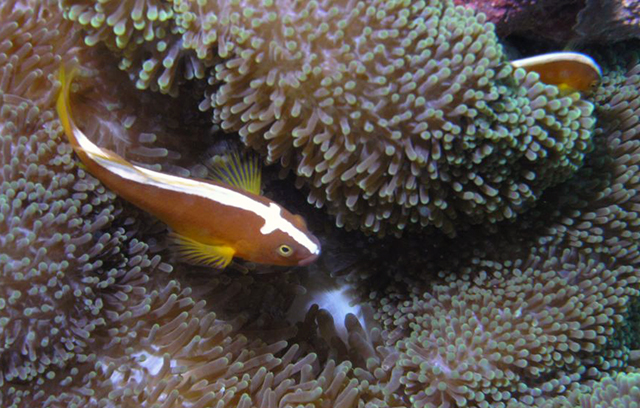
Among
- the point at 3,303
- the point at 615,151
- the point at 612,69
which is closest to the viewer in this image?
the point at 3,303

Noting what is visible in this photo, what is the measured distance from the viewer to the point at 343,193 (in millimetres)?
1712

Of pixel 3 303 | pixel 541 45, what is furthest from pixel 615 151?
pixel 3 303

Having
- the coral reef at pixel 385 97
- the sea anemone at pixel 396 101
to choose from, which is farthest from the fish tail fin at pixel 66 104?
the sea anemone at pixel 396 101

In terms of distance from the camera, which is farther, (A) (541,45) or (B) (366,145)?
(A) (541,45)

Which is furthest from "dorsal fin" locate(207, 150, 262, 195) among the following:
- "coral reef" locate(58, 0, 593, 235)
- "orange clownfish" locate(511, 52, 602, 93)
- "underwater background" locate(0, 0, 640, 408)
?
"orange clownfish" locate(511, 52, 602, 93)

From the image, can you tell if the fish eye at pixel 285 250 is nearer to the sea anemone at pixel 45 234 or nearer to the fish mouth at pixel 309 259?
the fish mouth at pixel 309 259

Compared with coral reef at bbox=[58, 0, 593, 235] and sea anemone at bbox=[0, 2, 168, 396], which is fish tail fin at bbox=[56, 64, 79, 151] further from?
coral reef at bbox=[58, 0, 593, 235]

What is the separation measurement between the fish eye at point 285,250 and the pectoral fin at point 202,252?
18cm

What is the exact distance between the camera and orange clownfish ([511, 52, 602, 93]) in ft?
5.48

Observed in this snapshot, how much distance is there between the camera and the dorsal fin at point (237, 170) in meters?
1.87

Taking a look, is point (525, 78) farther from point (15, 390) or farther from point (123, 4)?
point (15, 390)

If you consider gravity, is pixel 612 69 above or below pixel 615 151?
above

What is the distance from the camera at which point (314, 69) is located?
1455 mm

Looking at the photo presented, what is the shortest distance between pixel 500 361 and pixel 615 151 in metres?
0.83
